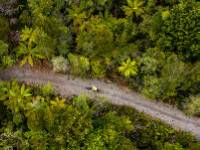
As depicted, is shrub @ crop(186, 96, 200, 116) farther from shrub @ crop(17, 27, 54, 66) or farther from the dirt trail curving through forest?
shrub @ crop(17, 27, 54, 66)

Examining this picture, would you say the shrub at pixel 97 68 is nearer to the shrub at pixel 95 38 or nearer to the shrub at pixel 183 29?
the shrub at pixel 95 38

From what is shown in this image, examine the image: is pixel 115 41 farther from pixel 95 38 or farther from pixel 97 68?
pixel 97 68

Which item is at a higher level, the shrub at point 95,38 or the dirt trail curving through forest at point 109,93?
the shrub at point 95,38

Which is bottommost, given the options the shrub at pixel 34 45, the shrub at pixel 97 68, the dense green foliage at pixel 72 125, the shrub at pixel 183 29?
the dense green foliage at pixel 72 125

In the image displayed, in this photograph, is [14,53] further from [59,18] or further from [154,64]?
[154,64]

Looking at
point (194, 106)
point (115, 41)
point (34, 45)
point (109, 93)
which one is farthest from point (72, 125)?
point (194, 106)

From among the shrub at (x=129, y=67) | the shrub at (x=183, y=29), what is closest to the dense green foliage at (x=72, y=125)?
the shrub at (x=129, y=67)

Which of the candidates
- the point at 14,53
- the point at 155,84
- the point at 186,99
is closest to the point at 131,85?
the point at 155,84
